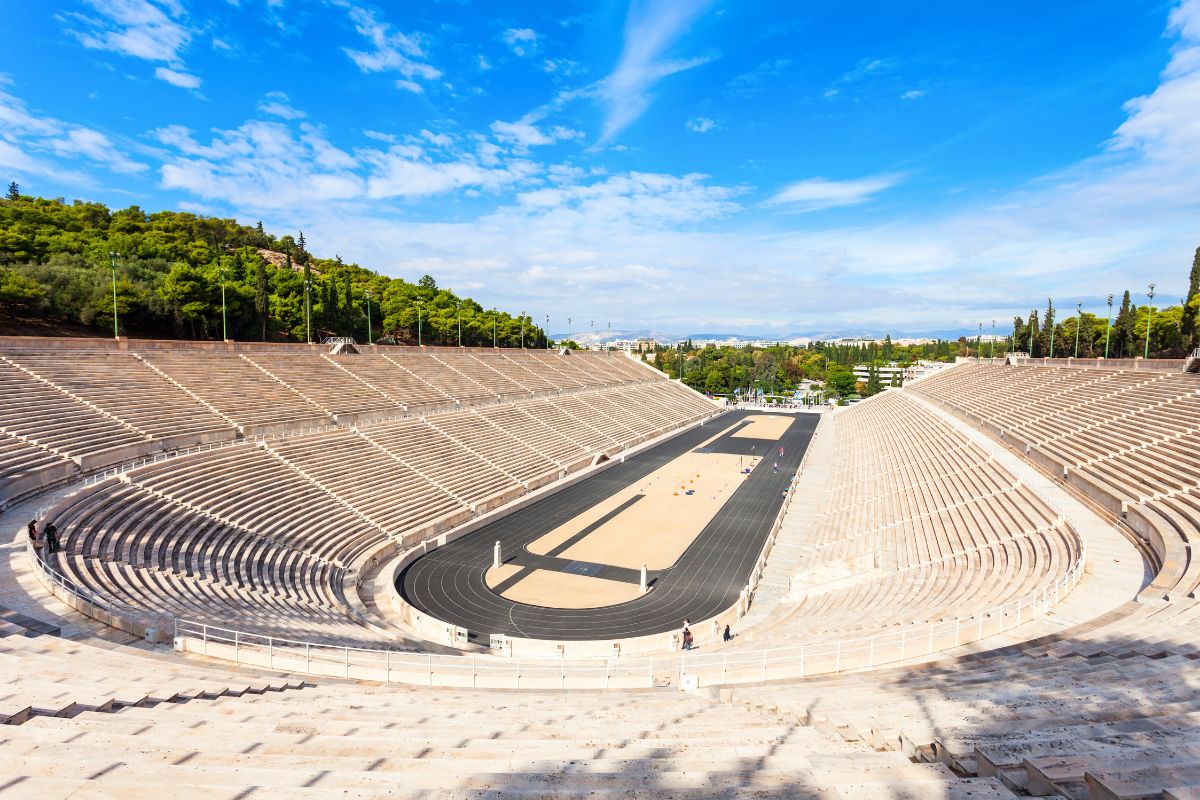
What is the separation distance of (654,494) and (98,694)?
94.8 feet

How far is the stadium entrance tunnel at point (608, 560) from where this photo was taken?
1853 cm

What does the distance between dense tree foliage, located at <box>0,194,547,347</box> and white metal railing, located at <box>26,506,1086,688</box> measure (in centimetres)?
2889

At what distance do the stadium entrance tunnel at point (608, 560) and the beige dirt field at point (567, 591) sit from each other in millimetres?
39

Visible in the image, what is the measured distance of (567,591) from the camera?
20609 millimetres

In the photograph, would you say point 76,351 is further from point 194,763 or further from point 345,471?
point 194,763

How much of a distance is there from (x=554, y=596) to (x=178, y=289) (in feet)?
142

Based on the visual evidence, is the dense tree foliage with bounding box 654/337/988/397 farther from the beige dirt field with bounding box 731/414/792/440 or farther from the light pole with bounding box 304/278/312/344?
the light pole with bounding box 304/278/312/344

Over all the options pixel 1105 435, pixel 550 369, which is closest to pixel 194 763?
pixel 1105 435

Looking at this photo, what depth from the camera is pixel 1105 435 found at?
24000mm

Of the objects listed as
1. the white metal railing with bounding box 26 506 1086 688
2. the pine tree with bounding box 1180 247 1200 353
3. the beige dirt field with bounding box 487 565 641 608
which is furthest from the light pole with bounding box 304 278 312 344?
the pine tree with bounding box 1180 247 1200 353

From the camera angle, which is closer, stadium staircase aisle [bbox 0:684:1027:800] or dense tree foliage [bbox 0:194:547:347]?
stadium staircase aisle [bbox 0:684:1027:800]

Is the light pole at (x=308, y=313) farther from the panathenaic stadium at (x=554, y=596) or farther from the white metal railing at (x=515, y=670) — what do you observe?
the white metal railing at (x=515, y=670)

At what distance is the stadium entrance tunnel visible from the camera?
18.5m

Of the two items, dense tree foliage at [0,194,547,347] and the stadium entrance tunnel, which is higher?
dense tree foliage at [0,194,547,347]
